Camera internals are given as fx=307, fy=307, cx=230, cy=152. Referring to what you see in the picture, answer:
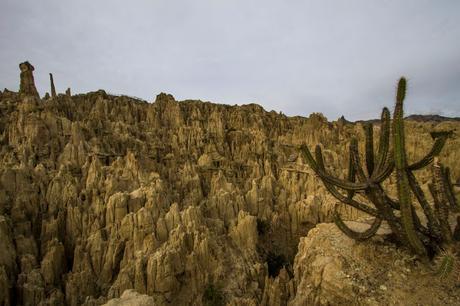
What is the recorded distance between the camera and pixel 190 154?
114 ft

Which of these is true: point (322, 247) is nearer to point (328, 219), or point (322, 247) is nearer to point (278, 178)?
point (328, 219)

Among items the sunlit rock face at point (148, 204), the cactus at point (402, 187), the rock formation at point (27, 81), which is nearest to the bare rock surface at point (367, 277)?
the cactus at point (402, 187)

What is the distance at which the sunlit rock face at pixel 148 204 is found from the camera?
50.1ft

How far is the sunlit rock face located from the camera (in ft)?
50.1

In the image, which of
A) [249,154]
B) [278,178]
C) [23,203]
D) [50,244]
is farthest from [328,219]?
[23,203]

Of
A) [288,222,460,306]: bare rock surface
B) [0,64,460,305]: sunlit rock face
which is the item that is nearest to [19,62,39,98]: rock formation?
[0,64,460,305]: sunlit rock face

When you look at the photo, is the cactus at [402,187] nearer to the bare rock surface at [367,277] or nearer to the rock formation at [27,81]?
the bare rock surface at [367,277]

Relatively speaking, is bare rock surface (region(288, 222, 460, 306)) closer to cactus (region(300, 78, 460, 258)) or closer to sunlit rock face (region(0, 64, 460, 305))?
cactus (region(300, 78, 460, 258))

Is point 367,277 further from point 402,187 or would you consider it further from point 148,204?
point 148,204

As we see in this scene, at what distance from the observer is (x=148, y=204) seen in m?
19.7

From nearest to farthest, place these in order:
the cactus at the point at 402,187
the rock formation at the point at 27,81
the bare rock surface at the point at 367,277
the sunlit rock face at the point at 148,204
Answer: the cactus at the point at 402,187 < the bare rock surface at the point at 367,277 < the sunlit rock face at the point at 148,204 < the rock formation at the point at 27,81

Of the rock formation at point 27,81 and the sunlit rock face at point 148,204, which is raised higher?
the rock formation at point 27,81

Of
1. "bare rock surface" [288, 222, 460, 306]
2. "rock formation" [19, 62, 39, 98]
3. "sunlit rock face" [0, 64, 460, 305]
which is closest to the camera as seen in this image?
"bare rock surface" [288, 222, 460, 306]

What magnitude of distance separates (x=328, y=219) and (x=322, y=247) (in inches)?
640
